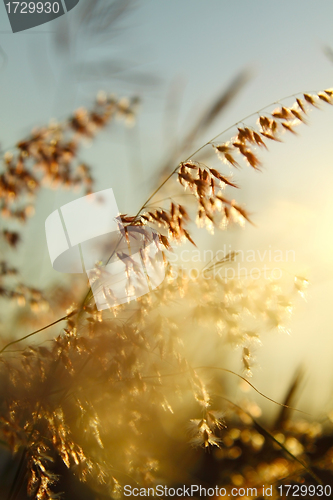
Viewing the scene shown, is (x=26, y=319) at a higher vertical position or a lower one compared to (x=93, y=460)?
higher

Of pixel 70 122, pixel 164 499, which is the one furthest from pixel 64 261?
pixel 164 499

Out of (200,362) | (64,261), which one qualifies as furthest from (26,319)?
(200,362)

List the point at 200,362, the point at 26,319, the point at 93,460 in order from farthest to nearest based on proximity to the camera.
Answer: the point at 200,362 → the point at 26,319 → the point at 93,460

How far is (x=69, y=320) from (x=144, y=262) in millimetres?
387

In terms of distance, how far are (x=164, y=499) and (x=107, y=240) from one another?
4.41 feet

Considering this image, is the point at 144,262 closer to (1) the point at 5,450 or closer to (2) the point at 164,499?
(1) the point at 5,450

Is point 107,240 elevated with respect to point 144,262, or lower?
elevated

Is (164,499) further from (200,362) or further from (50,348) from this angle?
(50,348)

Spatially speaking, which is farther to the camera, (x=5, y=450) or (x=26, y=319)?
(x=26, y=319)

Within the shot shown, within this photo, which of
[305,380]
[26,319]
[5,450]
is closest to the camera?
[5,450]

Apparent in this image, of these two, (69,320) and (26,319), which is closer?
(69,320)

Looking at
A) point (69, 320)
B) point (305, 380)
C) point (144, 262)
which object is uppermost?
point (144, 262)

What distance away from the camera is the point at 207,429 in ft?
4.05

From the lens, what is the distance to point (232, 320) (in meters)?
1.35
